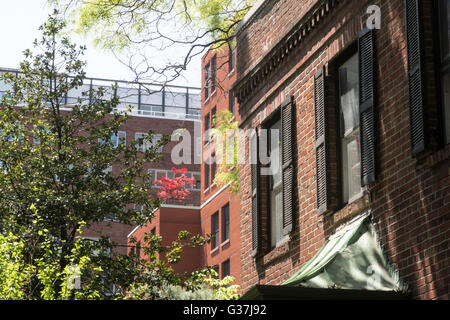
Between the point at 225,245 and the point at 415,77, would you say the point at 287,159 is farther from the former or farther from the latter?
the point at 225,245

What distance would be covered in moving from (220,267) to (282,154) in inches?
1191

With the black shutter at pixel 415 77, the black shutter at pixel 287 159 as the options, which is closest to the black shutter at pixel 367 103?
the black shutter at pixel 415 77

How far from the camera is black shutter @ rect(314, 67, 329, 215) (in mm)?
10867

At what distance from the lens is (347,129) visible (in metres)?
10.9

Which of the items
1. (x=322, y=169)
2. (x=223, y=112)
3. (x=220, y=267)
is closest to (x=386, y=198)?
(x=322, y=169)

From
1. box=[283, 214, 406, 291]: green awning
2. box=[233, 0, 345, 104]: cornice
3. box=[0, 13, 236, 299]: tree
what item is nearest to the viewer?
box=[283, 214, 406, 291]: green awning

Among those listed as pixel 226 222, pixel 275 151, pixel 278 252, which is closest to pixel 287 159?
pixel 275 151

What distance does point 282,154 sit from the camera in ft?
41.6

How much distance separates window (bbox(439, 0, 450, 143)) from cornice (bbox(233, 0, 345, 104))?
2.59 m

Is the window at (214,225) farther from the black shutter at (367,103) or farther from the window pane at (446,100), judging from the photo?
the window pane at (446,100)

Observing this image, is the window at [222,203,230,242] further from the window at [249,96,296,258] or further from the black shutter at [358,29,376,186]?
the black shutter at [358,29,376,186]

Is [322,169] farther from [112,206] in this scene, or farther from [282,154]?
[112,206]

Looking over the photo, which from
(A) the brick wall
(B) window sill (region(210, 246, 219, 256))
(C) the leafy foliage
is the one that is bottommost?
(C) the leafy foliage

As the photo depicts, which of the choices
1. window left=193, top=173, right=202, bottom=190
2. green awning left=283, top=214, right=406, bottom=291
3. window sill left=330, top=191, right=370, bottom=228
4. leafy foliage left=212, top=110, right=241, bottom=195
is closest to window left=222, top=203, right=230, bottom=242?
window left=193, top=173, right=202, bottom=190
